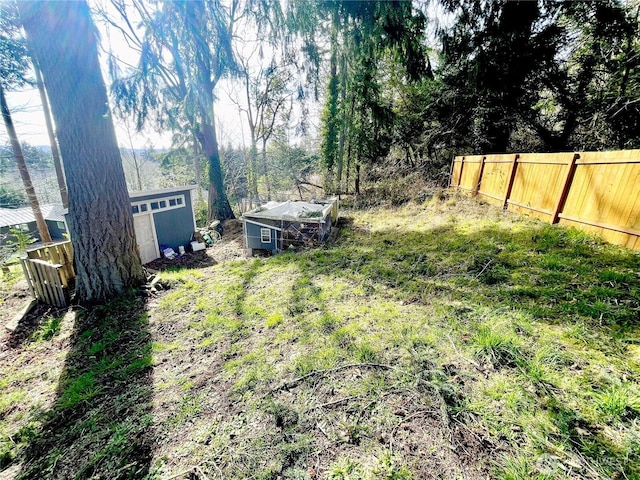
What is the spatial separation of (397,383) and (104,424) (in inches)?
96.7

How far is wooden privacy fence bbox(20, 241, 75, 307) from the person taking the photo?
4145 mm

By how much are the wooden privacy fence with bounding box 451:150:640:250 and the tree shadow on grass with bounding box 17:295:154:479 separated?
5933 mm

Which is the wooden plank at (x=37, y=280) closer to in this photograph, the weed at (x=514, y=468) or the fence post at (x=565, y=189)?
the weed at (x=514, y=468)

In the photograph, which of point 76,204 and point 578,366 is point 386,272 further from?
point 76,204

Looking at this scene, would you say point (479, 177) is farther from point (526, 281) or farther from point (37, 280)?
point (37, 280)

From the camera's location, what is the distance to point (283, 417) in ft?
6.19

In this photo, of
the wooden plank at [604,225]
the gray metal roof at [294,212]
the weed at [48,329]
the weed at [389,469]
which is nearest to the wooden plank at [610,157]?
the wooden plank at [604,225]

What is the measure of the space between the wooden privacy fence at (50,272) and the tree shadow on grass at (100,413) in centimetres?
104

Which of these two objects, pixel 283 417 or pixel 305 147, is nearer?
pixel 283 417

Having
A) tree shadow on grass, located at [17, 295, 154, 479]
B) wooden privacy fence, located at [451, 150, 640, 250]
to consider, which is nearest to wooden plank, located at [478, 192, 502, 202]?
wooden privacy fence, located at [451, 150, 640, 250]

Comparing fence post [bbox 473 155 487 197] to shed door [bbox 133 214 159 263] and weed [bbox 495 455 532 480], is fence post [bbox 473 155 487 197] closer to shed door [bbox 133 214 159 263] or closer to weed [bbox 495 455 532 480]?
weed [bbox 495 455 532 480]

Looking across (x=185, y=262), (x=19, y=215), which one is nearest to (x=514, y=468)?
(x=185, y=262)

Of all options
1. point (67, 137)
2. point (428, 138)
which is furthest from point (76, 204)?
point (428, 138)

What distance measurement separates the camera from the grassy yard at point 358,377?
1540 mm
